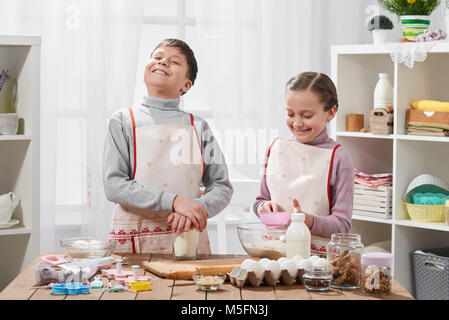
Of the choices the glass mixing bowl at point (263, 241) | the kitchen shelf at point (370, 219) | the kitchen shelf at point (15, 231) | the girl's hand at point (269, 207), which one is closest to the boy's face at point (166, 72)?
the girl's hand at point (269, 207)

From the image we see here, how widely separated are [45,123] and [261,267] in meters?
2.01

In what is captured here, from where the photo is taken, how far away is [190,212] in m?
1.72

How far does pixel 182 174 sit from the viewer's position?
191cm

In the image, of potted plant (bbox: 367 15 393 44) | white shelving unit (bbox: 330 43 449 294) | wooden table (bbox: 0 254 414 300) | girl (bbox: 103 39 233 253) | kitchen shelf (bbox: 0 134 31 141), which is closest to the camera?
wooden table (bbox: 0 254 414 300)

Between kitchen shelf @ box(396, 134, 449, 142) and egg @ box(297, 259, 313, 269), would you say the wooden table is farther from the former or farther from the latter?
kitchen shelf @ box(396, 134, 449, 142)

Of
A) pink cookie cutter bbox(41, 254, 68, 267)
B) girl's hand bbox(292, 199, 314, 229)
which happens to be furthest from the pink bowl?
pink cookie cutter bbox(41, 254, 68, 267)

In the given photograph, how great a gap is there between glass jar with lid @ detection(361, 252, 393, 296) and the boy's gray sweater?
57 centimetres

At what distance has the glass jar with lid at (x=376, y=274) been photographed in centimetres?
136

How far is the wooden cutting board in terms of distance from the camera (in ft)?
4.79

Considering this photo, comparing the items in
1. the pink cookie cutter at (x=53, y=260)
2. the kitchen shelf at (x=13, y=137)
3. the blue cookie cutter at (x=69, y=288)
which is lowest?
the blue cookie cutter at (x=69, y=288)

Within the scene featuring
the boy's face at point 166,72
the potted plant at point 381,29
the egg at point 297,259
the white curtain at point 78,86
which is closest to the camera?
the egg at point 297,259

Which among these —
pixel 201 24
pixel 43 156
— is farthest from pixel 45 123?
pixel 201 24

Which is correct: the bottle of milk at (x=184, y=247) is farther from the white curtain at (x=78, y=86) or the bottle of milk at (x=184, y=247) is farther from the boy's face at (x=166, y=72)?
the white curtain at (x=78, y=86)

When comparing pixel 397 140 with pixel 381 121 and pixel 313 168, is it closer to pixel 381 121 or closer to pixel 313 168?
pixel 381 121
